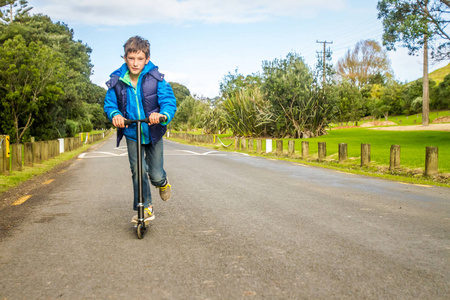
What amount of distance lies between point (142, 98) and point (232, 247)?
1819 millimetres

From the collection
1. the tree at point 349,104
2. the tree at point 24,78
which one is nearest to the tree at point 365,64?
the tree at point 349,104

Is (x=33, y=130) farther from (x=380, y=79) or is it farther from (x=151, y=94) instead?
(x=380, y=79)

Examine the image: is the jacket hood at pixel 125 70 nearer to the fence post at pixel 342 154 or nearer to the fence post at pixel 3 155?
the fence post at pixel 3 155

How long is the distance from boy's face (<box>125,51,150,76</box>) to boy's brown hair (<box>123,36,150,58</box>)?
0.11 ft

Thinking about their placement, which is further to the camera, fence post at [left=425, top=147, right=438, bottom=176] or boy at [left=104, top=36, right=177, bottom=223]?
fence post at [left=425, top=147, right=438, bottom=176]

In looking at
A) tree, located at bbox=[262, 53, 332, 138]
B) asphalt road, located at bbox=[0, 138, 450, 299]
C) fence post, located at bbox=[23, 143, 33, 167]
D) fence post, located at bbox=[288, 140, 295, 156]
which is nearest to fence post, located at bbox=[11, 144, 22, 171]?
fence post, located at bbox=[23, 143, 33, 167]

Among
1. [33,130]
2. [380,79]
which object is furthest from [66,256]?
[380,79]

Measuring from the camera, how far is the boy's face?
178 inches

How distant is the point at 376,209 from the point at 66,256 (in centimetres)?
410

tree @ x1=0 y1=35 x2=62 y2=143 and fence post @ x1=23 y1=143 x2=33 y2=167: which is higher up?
tree @ x1=0 y1=35 x2=62 y2=143

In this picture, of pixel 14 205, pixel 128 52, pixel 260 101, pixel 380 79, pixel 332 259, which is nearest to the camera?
pixel 332 259

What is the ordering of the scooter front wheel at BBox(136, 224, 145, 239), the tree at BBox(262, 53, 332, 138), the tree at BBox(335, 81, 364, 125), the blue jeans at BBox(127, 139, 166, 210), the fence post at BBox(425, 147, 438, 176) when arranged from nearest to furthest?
the scooter front wheel at BBox(136, 224, 145, 239), the blue jeans at BBox(127, 139, 166, 210), the fence post at BBox(425, 147, 438, 176), the tree at BBox(262, 53, 332, 138), the tree at BBox(335, 81, 364, 125)

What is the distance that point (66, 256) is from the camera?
378 cm

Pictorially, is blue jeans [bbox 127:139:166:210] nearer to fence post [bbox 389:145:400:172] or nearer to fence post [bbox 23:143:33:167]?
fence post [bbox 389:145:400:172]
